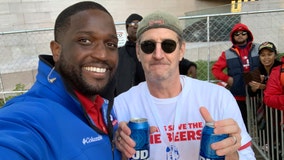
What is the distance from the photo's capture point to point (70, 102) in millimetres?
1254

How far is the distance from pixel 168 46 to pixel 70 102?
77 cm

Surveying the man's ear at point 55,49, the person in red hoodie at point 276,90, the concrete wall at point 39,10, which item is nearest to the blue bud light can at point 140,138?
the man's ear at point 55,49

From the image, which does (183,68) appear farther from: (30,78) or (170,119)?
(30,78)

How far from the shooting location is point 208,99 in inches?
65.7

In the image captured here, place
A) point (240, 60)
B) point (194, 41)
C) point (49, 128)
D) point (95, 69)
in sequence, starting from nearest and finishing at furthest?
1. point (49, 128)
2. point (95, 69)
3. point (240, 60)
4. point (194, 41)

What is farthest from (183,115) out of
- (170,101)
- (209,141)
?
(209,141)

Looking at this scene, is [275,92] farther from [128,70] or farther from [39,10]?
[39,10]

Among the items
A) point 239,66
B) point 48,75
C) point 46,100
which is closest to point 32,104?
point 46,100

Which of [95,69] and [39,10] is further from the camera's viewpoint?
[39,10]

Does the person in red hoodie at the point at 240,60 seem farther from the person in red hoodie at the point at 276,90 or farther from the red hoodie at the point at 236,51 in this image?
the person in red hoodie at the point at 276,90

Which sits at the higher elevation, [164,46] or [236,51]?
[164,46]

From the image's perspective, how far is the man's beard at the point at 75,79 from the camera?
1.34 m

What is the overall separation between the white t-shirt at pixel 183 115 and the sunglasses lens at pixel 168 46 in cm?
23

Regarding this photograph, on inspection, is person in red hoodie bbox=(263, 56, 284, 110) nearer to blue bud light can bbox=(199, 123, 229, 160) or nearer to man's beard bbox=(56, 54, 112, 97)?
blue bud light can bbox=(199, 123, 229, 160)
